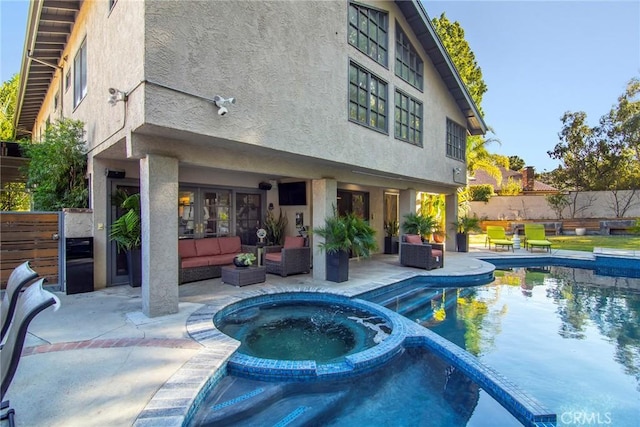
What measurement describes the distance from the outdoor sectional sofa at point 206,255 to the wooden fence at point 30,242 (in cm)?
322

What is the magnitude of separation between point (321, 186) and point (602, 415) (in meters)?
7.97

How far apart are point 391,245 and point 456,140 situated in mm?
7076

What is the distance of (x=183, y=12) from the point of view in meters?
5.70

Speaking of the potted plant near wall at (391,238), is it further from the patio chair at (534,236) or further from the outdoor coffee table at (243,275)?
the outdoor coffee table at (243,275)

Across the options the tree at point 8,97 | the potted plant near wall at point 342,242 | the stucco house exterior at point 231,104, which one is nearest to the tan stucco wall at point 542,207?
the stucco house exterior at point 231,104

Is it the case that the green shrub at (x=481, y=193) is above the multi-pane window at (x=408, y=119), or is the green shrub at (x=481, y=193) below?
below

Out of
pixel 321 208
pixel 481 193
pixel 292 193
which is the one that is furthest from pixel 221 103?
pixel 481 193

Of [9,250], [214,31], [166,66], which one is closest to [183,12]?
[214,31]

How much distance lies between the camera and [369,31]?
10.9 m

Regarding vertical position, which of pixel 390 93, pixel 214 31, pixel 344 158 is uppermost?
pixel 390 93

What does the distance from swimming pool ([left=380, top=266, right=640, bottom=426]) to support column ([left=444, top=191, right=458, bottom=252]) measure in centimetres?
662

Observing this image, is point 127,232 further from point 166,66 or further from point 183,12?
point 183,12

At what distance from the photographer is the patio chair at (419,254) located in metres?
12.3

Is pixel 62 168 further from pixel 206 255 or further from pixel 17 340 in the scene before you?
pixel 17 340
